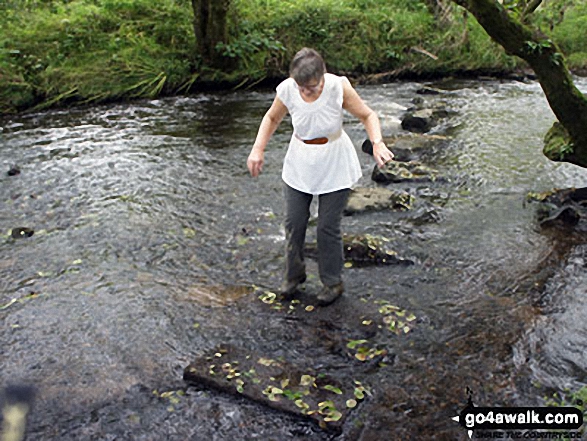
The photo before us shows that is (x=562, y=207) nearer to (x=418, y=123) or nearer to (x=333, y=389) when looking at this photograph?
(x=333, y=389)

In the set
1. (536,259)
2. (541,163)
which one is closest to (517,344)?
(536,259)

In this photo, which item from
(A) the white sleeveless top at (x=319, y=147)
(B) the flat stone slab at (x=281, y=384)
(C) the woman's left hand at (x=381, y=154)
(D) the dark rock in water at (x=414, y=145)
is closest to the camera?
(B) the flat stone slab at (x=281, y=384)

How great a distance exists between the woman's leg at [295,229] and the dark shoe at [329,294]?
0.96ft

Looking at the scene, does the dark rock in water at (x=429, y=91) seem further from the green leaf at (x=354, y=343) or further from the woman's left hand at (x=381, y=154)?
the green leaf at (x=354, y=343)

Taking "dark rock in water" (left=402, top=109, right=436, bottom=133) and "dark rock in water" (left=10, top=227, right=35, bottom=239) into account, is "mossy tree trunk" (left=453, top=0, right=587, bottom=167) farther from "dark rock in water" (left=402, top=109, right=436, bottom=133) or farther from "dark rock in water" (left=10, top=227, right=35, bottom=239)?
"dark rock in water" (left=10, top=227, right=35, bottom=239)

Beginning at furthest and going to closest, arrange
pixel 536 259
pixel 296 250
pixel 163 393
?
pixel 536 259 → pixel 296 250 → pixel 163 393

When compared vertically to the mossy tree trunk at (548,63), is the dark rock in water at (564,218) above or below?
below

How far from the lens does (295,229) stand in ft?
16.3

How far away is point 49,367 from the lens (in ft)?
14.1

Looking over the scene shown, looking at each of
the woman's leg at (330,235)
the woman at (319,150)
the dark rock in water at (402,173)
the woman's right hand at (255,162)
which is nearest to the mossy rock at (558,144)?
the dark rock in water at (402,173)

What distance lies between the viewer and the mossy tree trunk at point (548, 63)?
6633mm

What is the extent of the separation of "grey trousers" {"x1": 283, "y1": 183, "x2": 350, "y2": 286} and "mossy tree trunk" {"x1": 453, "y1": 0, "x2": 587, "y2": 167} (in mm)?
3486

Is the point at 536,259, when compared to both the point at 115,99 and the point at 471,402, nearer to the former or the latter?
the point at 471,402

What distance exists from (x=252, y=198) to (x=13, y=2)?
13539 mm
